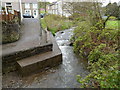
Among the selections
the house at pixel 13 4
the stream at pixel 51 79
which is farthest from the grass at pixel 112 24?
the house at pixel 13 4

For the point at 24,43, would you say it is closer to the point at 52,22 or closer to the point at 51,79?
the point at 51,79

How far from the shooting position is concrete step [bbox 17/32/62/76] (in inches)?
137

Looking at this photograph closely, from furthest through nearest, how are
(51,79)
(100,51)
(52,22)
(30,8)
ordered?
(30,8) → (52,22) → (100,51) → (51,79)

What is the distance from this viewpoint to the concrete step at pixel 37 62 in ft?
11.4

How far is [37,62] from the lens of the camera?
3.69 meters

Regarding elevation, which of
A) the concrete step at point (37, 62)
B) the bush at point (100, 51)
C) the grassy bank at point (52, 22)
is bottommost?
the concrete step at point (37, 62)

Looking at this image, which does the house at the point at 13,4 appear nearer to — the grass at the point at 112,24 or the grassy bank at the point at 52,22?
the grassy bank at the point at 52,22

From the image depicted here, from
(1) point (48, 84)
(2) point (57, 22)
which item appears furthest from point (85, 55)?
(2) point (57, 22)

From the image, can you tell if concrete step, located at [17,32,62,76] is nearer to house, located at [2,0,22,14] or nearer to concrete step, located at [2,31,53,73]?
concrete step, located at [2,31,53,73]

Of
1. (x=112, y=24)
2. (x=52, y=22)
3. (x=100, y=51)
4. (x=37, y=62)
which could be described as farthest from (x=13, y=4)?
(x=100, y=51)

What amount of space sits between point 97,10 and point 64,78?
4.52 m

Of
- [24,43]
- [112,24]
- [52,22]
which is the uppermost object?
[52,22]

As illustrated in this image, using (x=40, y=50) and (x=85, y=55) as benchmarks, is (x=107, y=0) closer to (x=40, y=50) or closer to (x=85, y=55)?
(x=85, y=55)

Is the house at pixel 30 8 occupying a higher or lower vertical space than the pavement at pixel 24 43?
higher
